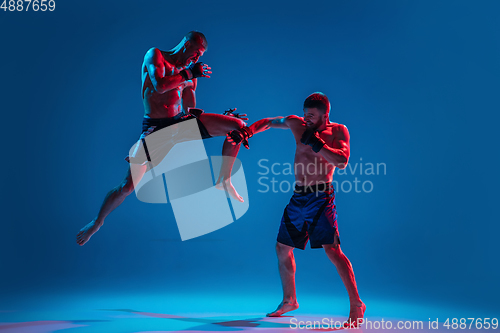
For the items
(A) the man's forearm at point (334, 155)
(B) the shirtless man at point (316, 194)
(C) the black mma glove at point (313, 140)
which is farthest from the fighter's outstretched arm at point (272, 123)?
(A) the man's forearm at point (334, 155)

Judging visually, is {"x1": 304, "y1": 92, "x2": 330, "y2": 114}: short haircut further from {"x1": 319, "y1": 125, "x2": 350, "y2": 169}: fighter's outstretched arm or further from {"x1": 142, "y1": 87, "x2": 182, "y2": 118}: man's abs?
{"x1": 142, "y1": 87, "x2": 182, "y2": 118}: man's abs

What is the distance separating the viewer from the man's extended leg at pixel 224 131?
12.3 ft

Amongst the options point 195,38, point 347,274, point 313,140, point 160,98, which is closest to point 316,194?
point 313,140

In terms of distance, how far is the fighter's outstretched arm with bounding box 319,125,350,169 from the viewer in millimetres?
3314

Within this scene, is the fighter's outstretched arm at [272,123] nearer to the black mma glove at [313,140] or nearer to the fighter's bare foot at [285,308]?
the black mma glove at [313,140]

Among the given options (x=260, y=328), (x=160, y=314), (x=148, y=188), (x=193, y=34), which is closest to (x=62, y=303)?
(x=160, y=314)

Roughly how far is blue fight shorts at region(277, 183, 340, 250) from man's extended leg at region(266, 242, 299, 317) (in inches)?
3.6

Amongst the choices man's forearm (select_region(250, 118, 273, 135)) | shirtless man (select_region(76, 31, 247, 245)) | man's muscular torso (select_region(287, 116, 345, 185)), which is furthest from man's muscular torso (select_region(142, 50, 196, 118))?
man's muscular torso (select_region(287, 116, 345, 185))

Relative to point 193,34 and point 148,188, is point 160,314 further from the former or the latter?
point 193,34

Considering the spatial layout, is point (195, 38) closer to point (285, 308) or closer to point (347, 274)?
point (347, 274)

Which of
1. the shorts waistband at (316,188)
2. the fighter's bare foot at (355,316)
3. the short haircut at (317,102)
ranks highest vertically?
the short haircut at (317,102)

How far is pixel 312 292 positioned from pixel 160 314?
1854 millimetres

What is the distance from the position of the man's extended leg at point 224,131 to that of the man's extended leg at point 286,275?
0.68 metres

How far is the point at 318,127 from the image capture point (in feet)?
11.8
